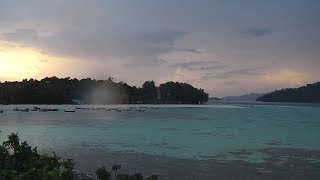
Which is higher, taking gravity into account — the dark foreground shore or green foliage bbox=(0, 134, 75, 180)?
green foliage bbox=(0, 134, 75, 180)

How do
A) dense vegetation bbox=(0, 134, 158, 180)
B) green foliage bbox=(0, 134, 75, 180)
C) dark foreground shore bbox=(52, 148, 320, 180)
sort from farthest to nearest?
1. dark foreground shore bbox=(52, 148, 320, 180)
2. green foliage bbox=(0, 134, 75, 180)
3. dense vegetation bbox=(0, 134, 158, 180)

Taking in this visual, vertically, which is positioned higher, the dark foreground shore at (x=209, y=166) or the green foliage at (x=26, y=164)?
the green foliage at (x=26, y=164)

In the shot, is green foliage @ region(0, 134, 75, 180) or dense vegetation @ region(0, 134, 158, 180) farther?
green foliage @ region(0, 134, 75, 180)

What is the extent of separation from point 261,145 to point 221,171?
897 inches

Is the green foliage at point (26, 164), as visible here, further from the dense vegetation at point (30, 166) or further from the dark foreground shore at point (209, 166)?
the dark foreground shore at point (209, 166)

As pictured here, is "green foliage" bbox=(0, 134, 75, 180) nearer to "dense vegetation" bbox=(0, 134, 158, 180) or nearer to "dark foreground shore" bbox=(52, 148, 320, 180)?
"dense vegetation" bbox=(0, 134, 158, 180)

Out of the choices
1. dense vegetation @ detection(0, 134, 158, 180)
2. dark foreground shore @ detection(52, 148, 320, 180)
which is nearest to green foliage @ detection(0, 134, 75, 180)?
dense vegetation @ detection(0, 134, 158, 180)

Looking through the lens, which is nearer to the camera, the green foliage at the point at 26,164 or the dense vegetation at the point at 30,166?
the dense vegetation at the point at 30,166

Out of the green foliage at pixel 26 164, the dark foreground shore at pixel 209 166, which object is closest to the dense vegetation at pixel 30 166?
the green foliage at pixel 26 164

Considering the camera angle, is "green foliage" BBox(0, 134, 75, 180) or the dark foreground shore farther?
the dark foreground shore

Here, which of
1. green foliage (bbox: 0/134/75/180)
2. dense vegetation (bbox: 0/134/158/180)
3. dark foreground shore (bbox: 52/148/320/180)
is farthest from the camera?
dark foreground shore (bbox: 52/148/320/180)

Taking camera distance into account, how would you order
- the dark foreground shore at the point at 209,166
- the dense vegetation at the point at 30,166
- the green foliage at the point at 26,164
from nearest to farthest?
the dense vegetation at the point at 30,166 → the green foliage at the point at 26,164 → the dark foreground shore at the point at 209,166

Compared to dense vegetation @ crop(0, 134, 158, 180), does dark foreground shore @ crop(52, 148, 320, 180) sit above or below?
below

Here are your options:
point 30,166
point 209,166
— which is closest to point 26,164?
point 30,166
